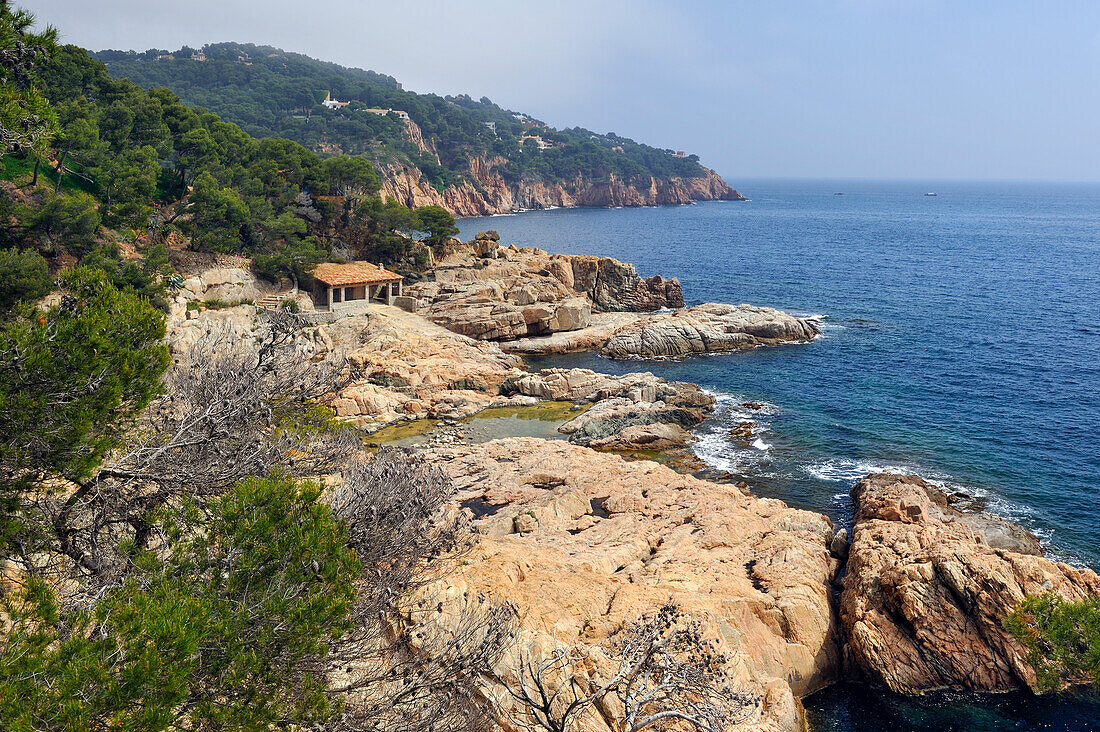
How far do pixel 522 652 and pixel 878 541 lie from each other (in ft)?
44.0

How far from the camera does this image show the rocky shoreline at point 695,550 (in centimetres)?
1527

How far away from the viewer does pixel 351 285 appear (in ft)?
168

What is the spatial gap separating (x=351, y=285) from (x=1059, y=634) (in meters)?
46.6

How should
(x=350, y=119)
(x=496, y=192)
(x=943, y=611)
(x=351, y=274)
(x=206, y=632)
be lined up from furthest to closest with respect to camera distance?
(x=496, y=192), (x=350, y=119), (x=351, y=274), (x=943, y=611), (x=206, y=632)

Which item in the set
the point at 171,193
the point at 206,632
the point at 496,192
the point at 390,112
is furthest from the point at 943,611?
the point at 496,192

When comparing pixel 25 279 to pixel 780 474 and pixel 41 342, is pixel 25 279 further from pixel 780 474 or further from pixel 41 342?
pixel 780 474

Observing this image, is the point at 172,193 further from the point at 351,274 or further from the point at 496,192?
the point at 496,192

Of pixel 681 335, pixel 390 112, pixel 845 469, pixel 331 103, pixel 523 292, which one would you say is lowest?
pixel 845 469

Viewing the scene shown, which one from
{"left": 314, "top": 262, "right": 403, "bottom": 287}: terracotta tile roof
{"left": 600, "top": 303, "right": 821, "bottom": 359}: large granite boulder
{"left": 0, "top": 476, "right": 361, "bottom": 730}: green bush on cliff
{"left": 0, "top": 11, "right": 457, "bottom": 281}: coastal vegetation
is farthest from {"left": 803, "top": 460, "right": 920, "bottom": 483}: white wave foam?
{"left": 0, "top": 11, "right": 457, "bottom": 281}: coastal vegetation

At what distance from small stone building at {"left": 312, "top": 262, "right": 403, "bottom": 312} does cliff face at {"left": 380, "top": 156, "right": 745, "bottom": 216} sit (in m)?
70.6

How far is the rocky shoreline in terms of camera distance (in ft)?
50.1

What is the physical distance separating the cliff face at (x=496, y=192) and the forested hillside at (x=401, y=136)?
0.89ft

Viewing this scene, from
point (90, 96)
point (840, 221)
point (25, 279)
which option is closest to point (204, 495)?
point (25, 279)

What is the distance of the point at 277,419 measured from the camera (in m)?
13.9
